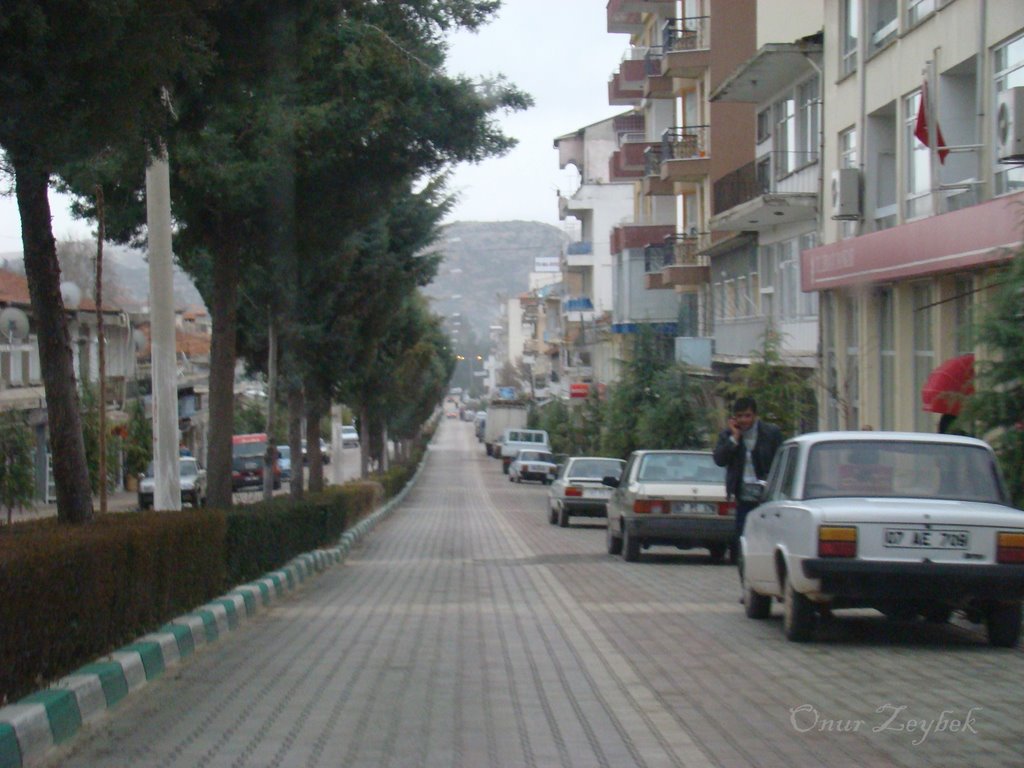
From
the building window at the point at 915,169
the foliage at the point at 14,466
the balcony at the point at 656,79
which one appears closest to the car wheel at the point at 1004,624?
the building window at the point at 915,169

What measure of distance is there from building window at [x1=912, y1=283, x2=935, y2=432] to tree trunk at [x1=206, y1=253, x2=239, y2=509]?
11.6 m

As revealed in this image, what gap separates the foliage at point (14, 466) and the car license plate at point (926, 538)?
19.1 metres

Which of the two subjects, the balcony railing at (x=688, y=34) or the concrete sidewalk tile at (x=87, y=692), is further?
the balcony railing at (x=688, y=34)

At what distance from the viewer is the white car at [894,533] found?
9117 mm

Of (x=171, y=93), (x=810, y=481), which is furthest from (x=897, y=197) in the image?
(x=171, y=93)

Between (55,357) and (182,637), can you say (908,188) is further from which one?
(182,637)

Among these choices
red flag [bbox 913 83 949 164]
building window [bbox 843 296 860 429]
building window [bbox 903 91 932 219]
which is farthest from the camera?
building window [bbox 843 296 860 429]

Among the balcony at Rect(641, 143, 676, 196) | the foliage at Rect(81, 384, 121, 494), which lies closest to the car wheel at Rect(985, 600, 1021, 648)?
the foliage at Rect(81, 384, 121, 494)

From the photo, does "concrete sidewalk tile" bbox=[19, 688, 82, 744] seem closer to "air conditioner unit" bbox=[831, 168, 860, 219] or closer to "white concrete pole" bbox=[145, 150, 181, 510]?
"white concrete pole" bbox=[145, 150, 181, 510]

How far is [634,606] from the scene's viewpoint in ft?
42.3

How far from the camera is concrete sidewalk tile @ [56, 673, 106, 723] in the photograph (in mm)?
7125

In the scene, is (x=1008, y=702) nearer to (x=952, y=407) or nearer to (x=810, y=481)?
(x=810, y=481)

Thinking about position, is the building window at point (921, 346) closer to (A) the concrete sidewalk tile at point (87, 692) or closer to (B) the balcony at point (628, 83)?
(A) the concrete sidewalk tile at point (87, 692)

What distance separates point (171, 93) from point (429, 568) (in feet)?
34.5
